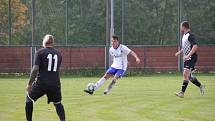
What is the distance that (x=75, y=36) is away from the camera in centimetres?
4103

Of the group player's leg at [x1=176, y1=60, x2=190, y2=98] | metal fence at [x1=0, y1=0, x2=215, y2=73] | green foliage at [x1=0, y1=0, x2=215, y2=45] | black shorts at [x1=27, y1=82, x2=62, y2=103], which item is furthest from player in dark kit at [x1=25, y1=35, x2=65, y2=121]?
green foliage at [x1=0, y1=0, x2=215, y2=45]

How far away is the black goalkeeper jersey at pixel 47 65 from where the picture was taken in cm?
1109

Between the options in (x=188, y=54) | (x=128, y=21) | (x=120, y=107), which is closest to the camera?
(x=120, y=107)

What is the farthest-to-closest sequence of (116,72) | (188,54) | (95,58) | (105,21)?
1. (105,21)
2. (95,58)
3. (116,72)
4. (188,54)

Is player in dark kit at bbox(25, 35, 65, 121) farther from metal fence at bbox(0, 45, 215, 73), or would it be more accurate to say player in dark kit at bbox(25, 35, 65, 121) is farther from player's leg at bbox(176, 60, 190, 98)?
metal fence at bbox(0, 45, 215, 73)

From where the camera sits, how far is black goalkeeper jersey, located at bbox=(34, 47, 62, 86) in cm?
1109

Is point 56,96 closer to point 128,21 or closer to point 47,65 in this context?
point 47,65

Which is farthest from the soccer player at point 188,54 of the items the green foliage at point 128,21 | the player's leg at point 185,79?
the green foliage at point 128,21

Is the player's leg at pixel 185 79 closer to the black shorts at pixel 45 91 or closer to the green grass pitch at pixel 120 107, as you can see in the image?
the green grass pitch at pixel 120 107

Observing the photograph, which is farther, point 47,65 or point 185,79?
point 185,79

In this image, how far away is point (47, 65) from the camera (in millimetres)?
11125

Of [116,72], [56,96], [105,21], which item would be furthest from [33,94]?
[105,21]

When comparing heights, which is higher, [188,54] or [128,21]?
[128,21]

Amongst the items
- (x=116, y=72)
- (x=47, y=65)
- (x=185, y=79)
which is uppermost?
(x=47, y=65)
